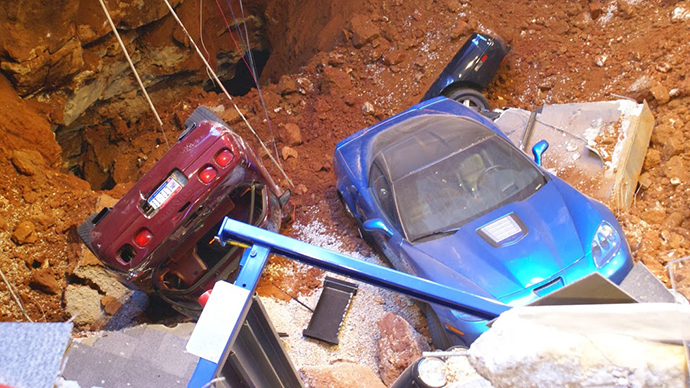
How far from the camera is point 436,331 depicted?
4980 mm

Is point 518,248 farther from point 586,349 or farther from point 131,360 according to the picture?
point 131,360

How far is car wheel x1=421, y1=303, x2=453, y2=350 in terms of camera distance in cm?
481

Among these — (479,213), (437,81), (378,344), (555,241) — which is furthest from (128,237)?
(437,81)

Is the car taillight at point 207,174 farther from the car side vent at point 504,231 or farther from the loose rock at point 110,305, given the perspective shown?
the car side vent at point 504,231

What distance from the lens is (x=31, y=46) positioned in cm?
588

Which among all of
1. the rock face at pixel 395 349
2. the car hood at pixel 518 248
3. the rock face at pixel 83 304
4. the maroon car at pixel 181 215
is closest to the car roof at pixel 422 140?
the car hood at pixel 518 248

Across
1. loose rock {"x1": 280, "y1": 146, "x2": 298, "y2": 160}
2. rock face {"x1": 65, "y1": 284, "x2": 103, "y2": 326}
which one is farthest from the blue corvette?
rock face {"x1": 65, "y1": 284, "x2": 103, "y2": 326}

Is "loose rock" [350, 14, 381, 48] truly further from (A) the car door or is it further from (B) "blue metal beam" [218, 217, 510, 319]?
(B) "blue metal beam" [218, 217, 510, 319]

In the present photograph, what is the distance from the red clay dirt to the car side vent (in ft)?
4.29

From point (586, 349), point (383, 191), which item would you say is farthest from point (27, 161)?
point (586, 349)

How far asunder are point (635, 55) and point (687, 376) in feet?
20.2

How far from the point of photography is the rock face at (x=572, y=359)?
1650mm

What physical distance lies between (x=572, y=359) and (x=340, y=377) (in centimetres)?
265

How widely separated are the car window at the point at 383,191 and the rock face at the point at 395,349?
0.88 metres
